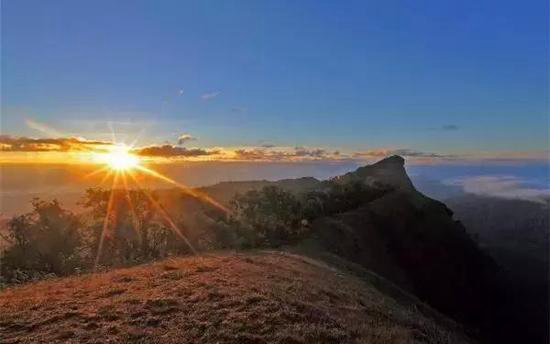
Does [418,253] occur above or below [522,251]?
above

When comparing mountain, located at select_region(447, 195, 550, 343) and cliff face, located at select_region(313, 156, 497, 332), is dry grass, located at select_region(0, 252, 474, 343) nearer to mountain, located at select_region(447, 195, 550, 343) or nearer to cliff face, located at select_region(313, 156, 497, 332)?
cliff face, located at select_region(313, 156, 497, 332)

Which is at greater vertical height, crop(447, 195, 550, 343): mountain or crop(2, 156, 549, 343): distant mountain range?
crop(2, 156, 549, 343): distant mountain range

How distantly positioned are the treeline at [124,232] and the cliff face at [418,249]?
4352 mm

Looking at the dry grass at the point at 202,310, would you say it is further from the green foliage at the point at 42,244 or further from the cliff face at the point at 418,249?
the cliff face at the point at 418,249

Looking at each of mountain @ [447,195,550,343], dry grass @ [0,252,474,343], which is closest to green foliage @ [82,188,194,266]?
dry grass @ [0,252,474,343]

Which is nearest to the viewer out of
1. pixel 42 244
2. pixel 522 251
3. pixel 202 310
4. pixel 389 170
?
pixel 202 310

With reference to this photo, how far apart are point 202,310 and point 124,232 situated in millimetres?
19738

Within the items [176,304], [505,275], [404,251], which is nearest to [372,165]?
[505,275]

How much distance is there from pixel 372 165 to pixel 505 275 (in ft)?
105

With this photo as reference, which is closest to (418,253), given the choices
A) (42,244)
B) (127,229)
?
(127,229)

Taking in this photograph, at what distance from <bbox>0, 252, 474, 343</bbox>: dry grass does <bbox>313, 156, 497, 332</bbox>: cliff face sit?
808 inches

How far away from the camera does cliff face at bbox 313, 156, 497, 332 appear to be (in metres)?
46.7

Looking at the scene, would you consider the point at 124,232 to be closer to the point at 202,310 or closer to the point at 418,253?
the point at 202,310

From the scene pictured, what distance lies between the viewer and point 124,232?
34.0m
